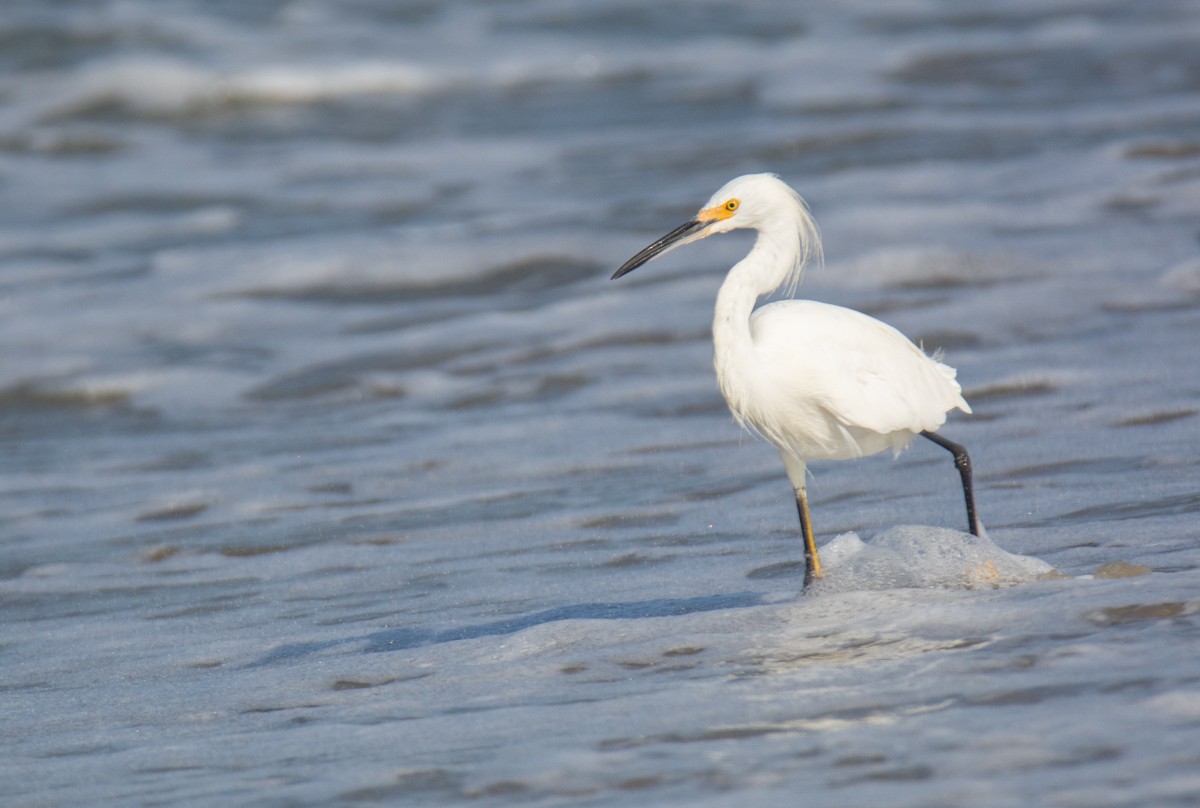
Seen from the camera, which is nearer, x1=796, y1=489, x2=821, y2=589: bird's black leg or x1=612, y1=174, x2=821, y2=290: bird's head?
x1=796, y1=489, x2=821, y2=589: bird's black leg

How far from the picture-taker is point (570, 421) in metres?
6.50

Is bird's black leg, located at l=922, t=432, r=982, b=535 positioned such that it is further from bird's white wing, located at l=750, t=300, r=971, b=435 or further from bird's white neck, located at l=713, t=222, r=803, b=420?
bird's white neck, located at l=713, t=222, r=803, b=420

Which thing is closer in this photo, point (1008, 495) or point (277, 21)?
point (1008, 495)

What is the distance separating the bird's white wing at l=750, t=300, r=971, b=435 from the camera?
4059 mm

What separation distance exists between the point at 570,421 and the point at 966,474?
246cm

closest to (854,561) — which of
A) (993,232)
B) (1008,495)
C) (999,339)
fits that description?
(1008,495)

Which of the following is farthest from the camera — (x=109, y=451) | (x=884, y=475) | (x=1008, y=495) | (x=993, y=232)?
(x=993, y=232)

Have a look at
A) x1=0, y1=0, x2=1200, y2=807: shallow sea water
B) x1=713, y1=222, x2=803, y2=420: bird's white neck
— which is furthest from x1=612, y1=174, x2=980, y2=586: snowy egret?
x1=0, y1=0, x2=1200, y2=807: shallow sea water

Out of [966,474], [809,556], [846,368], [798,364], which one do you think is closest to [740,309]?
[798,364]

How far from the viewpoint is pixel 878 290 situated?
793 centimetres

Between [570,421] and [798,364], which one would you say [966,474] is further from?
[570,421]

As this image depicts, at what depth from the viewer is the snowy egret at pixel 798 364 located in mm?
4023

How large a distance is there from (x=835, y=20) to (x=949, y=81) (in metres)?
2.44

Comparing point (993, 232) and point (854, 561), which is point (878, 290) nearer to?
point (993, 232)
